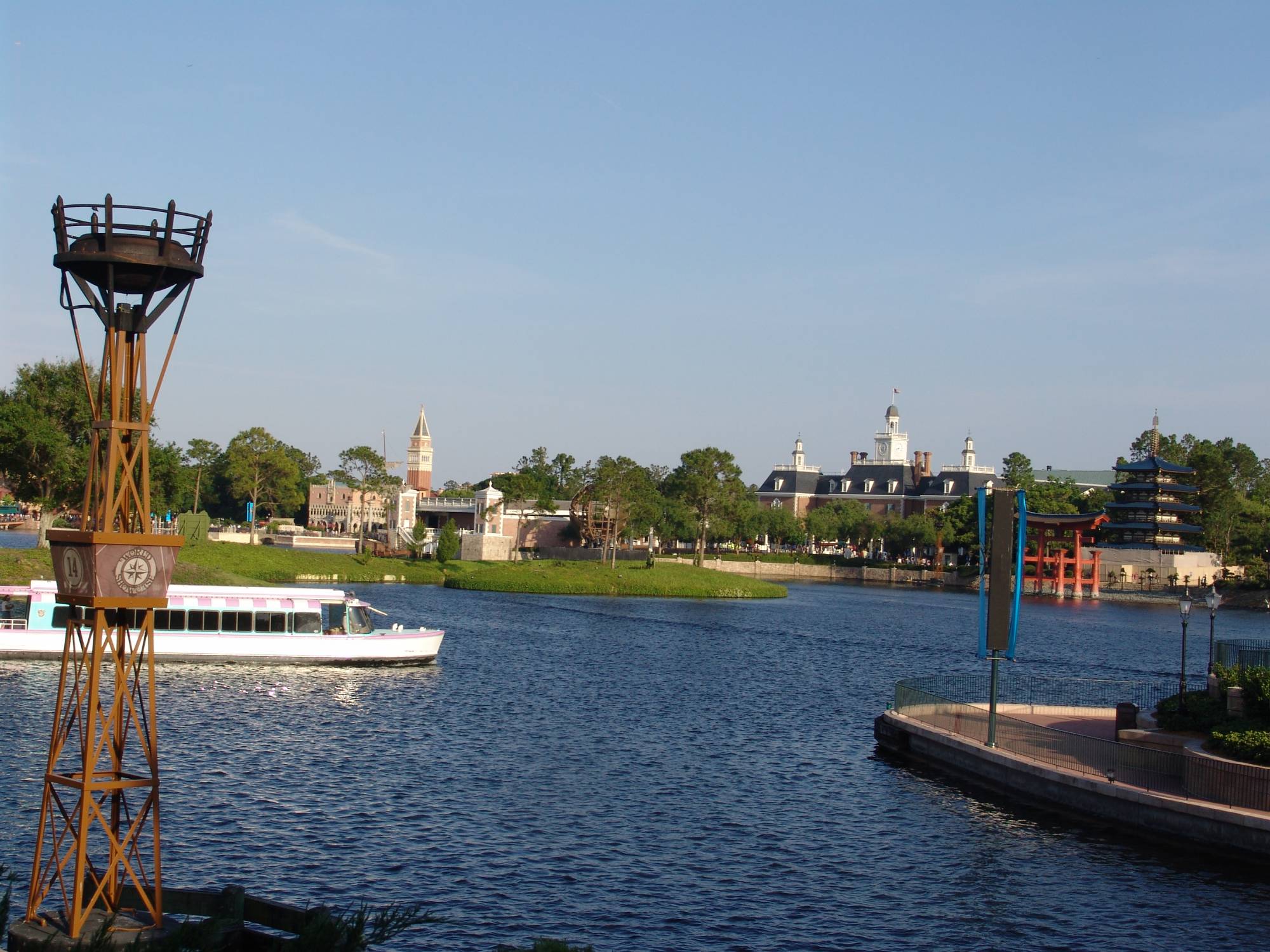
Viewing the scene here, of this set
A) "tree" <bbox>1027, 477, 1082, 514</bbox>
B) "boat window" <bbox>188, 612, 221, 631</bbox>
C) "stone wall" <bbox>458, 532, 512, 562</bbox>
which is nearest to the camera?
"boat window" <bbox>188, 612, 221, 631</bbox>

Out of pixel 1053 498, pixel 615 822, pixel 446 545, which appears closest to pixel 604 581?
pixel 446 545

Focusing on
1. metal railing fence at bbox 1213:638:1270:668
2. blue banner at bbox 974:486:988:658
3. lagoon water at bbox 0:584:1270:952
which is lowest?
lagoon water at bbox 0:584:1270:952

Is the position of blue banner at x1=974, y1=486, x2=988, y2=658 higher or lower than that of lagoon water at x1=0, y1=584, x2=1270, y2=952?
higher

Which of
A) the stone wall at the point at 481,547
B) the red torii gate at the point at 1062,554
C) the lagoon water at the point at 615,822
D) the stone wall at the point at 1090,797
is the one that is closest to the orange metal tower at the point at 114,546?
the lagoon water at the point at 615,822

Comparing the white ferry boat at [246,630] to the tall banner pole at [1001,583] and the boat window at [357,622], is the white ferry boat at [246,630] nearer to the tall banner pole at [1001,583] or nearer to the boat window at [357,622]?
the boat window at [357,622]

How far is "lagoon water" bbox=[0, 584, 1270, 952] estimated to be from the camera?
23.6m

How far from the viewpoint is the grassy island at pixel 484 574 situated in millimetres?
100000

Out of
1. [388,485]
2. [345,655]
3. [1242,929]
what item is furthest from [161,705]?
[388,485]

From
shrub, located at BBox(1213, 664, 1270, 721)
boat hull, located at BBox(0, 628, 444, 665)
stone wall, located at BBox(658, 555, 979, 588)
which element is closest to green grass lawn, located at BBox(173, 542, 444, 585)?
boat hull, located at BBox(0, 628, 444, 665)

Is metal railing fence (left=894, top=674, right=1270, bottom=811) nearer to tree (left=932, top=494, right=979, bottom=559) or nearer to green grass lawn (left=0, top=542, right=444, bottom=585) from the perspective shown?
green grass lawn (left=0, top=542, right=444, bottom=585)

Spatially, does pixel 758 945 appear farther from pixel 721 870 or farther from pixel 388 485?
pixel 388 485

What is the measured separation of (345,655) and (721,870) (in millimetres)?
31438

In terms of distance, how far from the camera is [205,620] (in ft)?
173

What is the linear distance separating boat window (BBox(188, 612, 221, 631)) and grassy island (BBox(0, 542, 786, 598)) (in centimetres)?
3828
